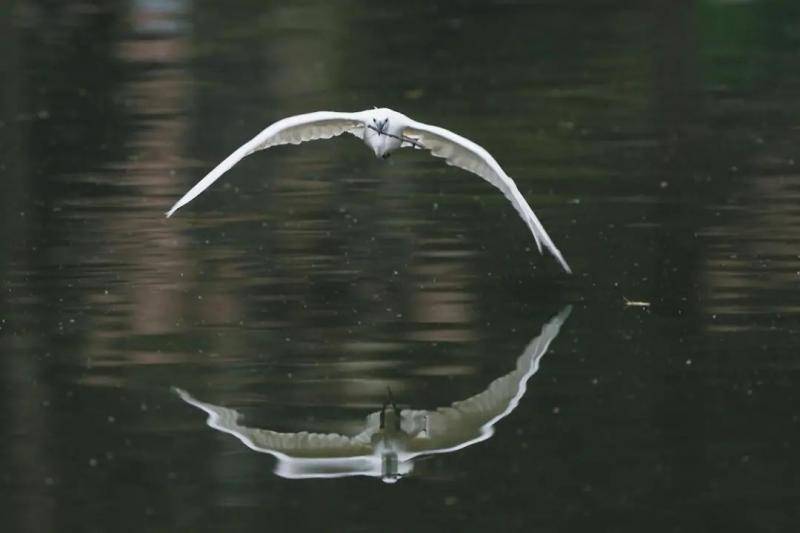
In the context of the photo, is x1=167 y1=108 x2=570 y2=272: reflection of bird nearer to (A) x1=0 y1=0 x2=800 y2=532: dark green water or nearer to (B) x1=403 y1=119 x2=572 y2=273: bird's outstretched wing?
(B) x1=403 y1=119 x2=572 y2=273: bird's outstretched wing

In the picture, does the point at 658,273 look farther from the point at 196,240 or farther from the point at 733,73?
the point at 733,73

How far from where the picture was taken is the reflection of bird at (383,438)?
28.2 ft

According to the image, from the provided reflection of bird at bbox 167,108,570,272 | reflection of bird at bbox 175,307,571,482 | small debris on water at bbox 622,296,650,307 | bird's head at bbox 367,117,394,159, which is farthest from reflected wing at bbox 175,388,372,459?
bird's head at bbox 367,117,394,159

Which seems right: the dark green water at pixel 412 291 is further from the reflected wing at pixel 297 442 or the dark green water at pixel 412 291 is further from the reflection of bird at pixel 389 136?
the reflection of bird at pixel 389 136

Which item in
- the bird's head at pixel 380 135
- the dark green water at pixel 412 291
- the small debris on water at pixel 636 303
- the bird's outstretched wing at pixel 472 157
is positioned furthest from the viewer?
the bird's head at pixel 380 135

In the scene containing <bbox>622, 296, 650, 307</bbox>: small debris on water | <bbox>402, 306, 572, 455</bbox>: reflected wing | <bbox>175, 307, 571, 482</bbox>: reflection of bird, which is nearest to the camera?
<bbox>175, 307, 571, 482</bbox>: reflection of bird

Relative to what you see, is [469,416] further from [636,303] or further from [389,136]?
[389,136]

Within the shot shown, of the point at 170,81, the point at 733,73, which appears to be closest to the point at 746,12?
the point at 733,73

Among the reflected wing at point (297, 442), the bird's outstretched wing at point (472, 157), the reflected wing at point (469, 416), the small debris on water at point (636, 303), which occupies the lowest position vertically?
the reflected wing at point (297, 442)

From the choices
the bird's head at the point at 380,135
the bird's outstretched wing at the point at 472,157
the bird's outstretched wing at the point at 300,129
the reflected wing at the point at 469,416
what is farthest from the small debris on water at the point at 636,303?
the bird's outstretched wing at the point at 300,129

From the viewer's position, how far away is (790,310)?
35.3ft

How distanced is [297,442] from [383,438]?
0.41 m

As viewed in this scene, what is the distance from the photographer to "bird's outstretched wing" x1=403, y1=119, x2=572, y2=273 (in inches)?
428

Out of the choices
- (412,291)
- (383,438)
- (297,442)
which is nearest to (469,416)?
(383,438)
